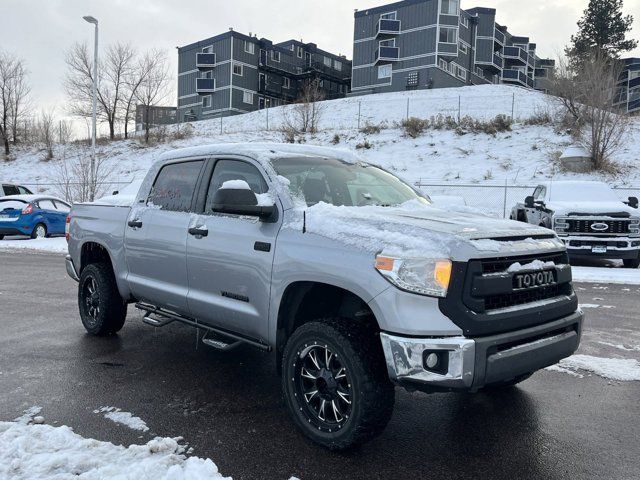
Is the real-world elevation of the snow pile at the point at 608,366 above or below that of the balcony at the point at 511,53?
below

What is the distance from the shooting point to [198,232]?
14.3ft

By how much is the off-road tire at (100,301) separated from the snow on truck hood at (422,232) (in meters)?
3.03

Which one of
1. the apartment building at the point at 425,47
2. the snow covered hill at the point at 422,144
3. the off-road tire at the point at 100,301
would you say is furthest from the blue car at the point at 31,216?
the apartment building at the point at 425,47

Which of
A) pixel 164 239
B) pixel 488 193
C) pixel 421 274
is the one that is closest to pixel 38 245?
pixel 164 239

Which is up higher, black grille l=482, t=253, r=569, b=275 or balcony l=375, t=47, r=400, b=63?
balcony l=375, t=47, r=400, b=63

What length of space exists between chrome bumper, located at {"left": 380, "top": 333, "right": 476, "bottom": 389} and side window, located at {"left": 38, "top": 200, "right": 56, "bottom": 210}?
18028 millimetres

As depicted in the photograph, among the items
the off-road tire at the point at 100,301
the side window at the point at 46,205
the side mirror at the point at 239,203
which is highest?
the side mirror at the point at 239,203

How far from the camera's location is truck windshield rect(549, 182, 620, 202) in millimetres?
13125

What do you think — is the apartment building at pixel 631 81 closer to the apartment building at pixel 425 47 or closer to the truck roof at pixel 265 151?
the apartment building at pixel 425 47

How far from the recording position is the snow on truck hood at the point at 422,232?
3098 millimetres

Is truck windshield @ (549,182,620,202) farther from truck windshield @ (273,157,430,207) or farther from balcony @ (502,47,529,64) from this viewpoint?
balcony @ (502,47,529,64)

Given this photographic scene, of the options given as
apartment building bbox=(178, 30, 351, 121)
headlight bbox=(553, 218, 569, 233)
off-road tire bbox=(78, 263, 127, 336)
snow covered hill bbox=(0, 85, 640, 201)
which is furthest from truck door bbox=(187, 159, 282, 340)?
apartment building bbox=(178, 30, 351, 121)

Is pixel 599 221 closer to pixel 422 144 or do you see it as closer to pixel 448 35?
pixel 422 144

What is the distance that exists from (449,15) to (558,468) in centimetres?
5439
